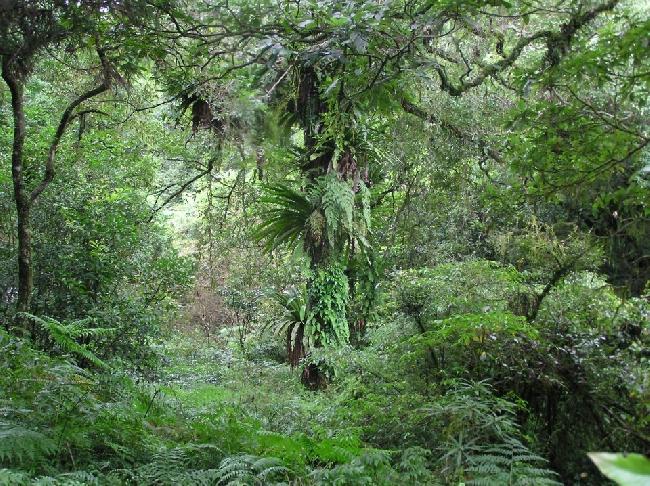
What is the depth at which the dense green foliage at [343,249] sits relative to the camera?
11.0 ft

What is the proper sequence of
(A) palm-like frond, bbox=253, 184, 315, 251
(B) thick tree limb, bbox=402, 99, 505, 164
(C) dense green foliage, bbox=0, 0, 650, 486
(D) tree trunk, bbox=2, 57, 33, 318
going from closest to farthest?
(C) dense green foliage, bbox=0, 0, 650, 486, (D) tree trunk, bbox=2, 57, 33, 318, (B) thick tree limb, bbox=402, 99, 505, 164, (A) palm-like frond, bbox=253, 184, 315, 251

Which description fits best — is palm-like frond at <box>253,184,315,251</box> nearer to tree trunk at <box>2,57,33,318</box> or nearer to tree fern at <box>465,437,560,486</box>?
tree trunk at <box>2,57,33,318</box>

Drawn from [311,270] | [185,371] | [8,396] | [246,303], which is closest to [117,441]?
[8,396]

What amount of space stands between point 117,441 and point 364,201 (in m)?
5.36

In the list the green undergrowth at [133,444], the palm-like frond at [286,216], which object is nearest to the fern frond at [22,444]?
the green undergrowth at [133,444]

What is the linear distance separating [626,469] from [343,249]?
7813 mm

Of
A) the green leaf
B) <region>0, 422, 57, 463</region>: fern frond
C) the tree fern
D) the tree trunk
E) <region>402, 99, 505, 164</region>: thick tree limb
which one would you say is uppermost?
<region>402, 99, 505, 164</region>: thick tree limb

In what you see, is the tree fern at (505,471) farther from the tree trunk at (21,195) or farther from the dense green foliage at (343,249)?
the tree trunk at (21,195)

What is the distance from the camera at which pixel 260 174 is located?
9.10 meters

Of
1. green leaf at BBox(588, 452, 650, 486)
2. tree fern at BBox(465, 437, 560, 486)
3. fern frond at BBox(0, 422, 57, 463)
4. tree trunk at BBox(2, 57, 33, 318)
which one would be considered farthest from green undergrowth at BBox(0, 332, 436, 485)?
green leaf at BBox(588, 452, 650, 486)

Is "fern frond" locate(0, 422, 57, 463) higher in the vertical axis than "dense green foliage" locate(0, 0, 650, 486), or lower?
lower

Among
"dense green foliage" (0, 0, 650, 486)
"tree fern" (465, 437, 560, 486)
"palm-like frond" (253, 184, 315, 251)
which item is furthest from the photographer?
"palm-like frond" (253, 184, 315, 251)

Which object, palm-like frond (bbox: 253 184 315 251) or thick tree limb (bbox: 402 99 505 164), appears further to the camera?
palm-like frond (bbox: 253 184 315 251)

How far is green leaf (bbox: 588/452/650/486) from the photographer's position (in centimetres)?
51
